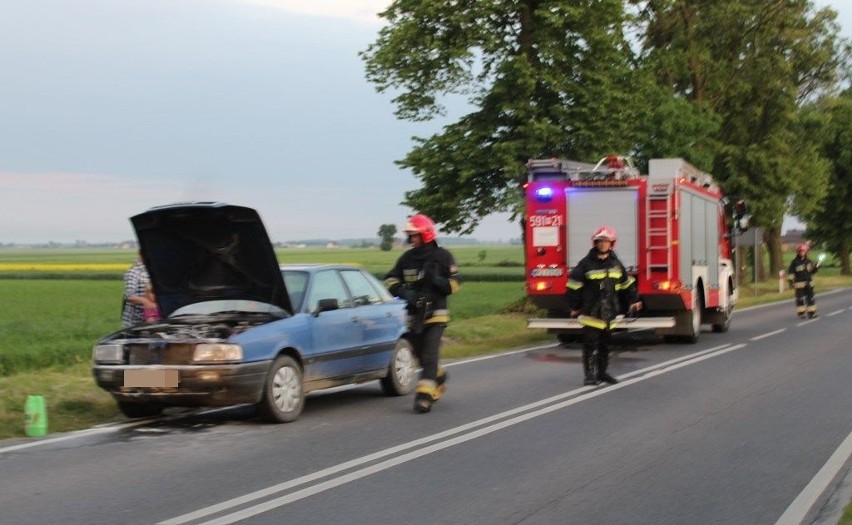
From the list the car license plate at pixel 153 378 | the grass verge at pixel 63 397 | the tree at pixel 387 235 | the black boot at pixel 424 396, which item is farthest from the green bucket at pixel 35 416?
the tree at pixel 387 235

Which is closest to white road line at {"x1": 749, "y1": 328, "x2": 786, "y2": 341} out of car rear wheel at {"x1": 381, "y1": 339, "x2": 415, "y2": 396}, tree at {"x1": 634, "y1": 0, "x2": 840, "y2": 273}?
car rear wheel at {"x1": 381, "y1": 339, "x2": 415, "y2": 396}

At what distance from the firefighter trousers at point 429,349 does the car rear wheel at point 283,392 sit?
124 cm

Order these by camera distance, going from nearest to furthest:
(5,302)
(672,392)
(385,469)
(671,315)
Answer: (385,469), (672,392), (671,315), (5,302)

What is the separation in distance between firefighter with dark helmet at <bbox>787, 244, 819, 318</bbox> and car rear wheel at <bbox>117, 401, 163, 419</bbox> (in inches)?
806

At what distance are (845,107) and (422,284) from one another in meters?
58.9

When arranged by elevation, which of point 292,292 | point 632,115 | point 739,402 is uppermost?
point 632,115

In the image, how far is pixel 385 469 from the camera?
8.52 meters

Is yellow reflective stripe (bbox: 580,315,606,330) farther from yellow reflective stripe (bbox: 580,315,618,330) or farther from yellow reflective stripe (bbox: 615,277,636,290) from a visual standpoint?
yellow reflective stripe (bbox: 615,277,636,290)

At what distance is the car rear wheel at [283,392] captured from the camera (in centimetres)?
1073

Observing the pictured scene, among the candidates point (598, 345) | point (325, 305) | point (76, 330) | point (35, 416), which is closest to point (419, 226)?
point (325, 305)

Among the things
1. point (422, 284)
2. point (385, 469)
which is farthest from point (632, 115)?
point (385, 469)

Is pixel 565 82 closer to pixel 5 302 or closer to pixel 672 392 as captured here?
pixel 672 392

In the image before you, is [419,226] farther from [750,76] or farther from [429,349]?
[750,76]

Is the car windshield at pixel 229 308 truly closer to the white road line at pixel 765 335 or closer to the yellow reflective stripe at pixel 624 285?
the yellow reflective stripe at pixel 624 285
